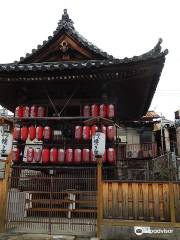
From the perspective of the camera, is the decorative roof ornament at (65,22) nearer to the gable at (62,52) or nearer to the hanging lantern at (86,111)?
the gable at (62,52)

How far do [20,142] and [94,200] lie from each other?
17.5ft

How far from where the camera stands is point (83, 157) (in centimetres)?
1268

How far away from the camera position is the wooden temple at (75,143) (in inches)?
367

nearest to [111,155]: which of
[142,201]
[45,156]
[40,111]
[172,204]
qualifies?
[45,156]

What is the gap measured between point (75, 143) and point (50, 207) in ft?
13.2

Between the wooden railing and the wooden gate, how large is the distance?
16689mm

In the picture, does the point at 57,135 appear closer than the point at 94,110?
No

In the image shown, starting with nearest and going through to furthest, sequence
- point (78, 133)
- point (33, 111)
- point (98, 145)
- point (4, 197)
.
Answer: point (4, 197)
point (98, 145)
point (78, 133)
point (33, 111)

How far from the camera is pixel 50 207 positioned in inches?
403

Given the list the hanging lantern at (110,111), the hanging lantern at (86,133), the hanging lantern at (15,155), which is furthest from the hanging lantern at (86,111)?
the hanging lantern at (15,155)

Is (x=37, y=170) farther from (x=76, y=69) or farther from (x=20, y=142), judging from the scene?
(x=76, y=69)

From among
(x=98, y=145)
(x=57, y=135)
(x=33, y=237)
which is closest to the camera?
(x=33, y=237)

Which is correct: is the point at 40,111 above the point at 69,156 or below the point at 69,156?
above

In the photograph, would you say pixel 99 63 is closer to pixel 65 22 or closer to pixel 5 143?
pixel 65 22
